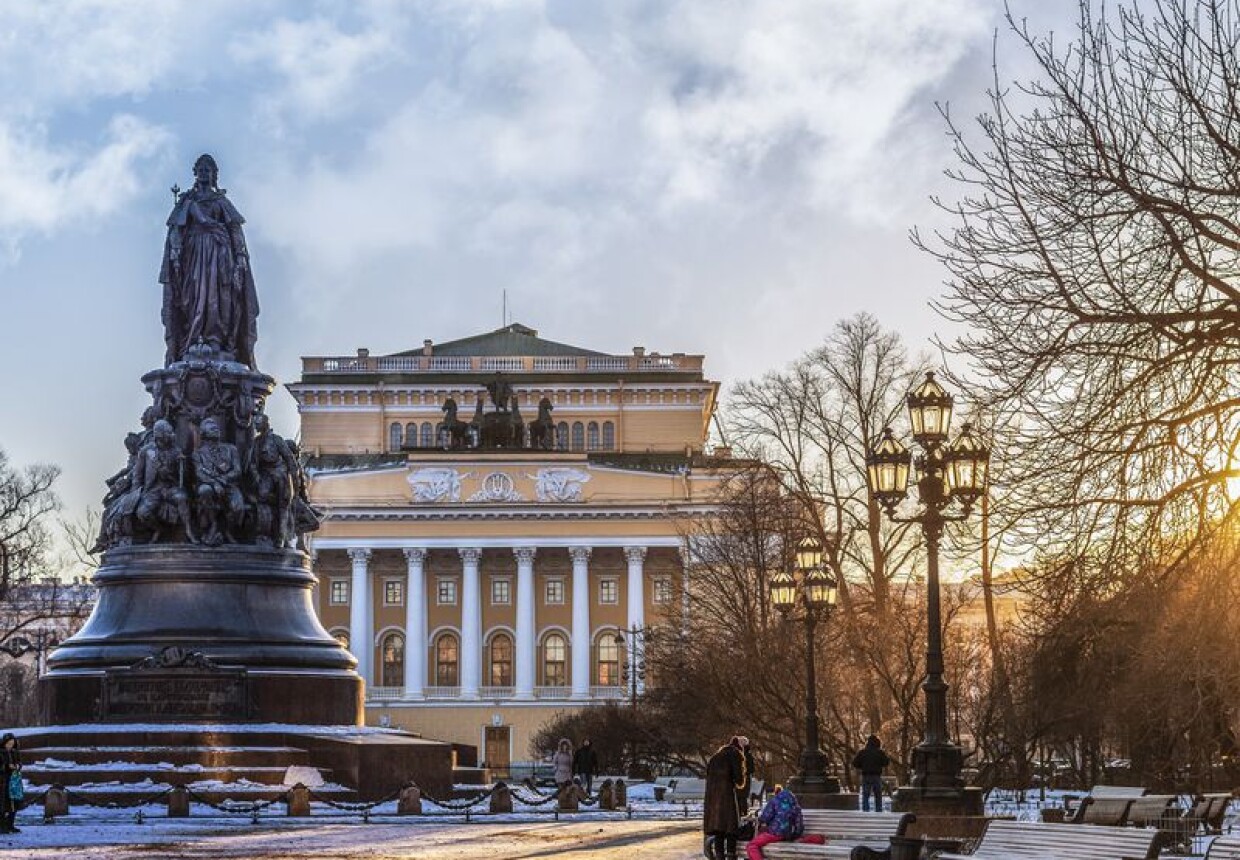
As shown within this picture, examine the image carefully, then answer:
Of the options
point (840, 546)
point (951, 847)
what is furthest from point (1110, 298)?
point (840, 546)

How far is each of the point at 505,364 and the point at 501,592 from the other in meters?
13.2

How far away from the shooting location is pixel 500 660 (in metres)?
103

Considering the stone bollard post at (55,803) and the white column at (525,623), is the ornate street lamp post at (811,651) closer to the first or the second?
the stone bollard post at (55,803)

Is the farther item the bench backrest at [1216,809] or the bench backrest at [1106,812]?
the bench backrest at [1216,809]

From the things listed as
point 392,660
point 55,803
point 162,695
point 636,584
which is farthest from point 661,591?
point 55,803

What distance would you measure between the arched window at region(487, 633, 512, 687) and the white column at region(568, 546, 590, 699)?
3.62m

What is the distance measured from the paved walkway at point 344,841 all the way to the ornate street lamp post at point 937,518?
12.3ft

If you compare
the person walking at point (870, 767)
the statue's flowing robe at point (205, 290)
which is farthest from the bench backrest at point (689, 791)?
the statue's flowing robe at point (205, 290)

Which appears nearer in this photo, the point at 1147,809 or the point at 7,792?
the point at 1147,809

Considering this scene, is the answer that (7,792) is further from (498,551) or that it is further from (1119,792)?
(498,551)

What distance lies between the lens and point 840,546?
45.2 m

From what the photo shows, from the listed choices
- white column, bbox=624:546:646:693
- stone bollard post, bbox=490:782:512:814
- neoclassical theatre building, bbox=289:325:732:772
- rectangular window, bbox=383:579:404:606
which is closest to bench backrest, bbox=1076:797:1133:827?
stone bollard post, bbox=490:782:512:814

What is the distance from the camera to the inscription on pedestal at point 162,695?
104 ft

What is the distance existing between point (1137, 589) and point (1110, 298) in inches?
102
